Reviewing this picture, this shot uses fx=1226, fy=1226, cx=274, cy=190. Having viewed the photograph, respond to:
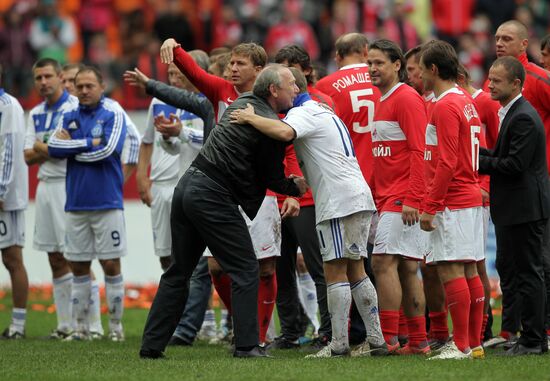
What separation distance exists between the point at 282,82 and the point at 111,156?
3.70 meters

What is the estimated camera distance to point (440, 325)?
1111 cm

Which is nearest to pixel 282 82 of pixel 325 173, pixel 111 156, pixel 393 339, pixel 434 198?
pixel 325 173

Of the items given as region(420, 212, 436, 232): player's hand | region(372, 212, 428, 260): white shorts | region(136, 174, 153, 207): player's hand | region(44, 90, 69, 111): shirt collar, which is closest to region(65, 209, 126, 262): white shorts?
region(136, 174, 153, 207): player's hand

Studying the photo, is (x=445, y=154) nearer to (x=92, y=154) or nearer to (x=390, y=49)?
(x=390, y=49)

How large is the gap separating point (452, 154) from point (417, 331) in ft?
6.12

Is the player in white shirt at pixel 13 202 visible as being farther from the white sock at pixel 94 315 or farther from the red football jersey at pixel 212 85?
the red football jersey at pixel 212 85

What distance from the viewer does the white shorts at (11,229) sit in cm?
1342

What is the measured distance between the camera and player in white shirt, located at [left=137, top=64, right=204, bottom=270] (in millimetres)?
13227

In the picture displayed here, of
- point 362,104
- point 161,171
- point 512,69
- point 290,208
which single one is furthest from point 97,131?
point 512,69

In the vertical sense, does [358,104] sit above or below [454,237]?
above

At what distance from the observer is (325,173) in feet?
32.5

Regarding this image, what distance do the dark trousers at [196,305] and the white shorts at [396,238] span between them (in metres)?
2.67

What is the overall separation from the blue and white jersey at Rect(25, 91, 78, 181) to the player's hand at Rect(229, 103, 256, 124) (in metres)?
→ 4.24

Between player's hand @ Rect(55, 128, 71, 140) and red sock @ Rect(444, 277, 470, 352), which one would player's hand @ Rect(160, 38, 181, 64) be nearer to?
player's hand @ Rect(55, 128, 71, 140)
